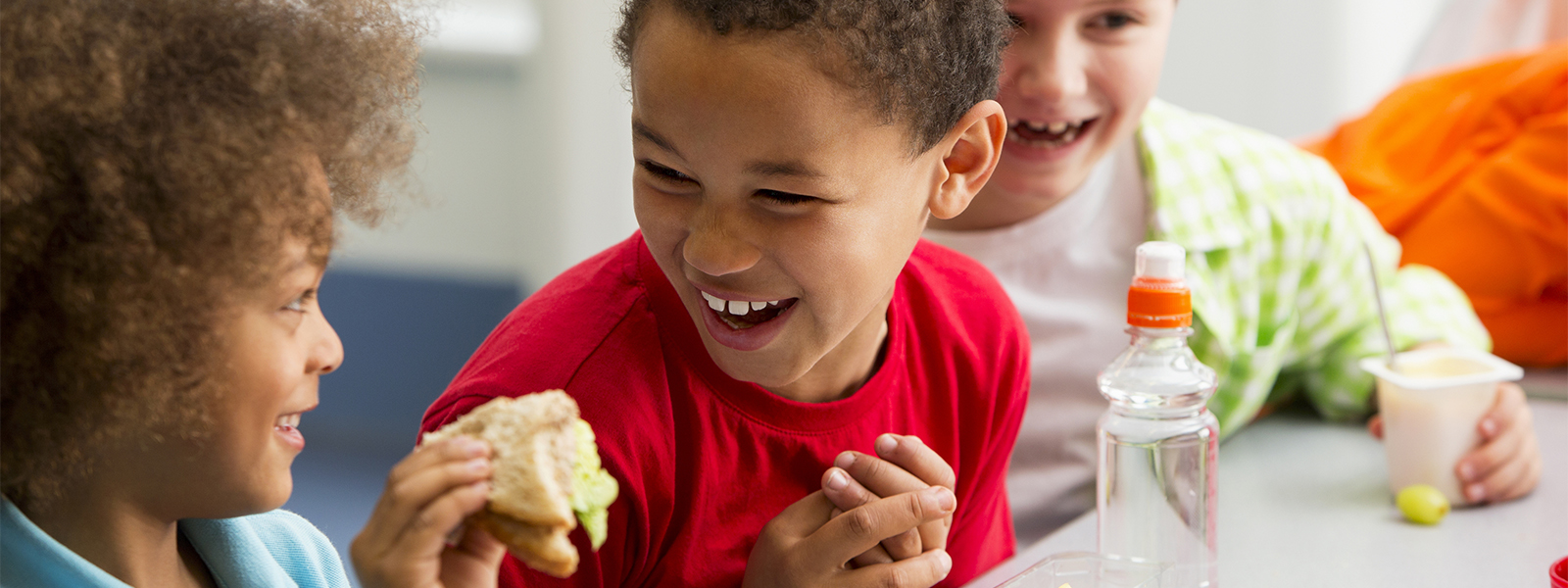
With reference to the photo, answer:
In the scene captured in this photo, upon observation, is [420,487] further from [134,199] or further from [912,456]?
[912,456]

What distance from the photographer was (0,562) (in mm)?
644

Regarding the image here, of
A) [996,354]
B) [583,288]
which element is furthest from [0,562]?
[996,354]

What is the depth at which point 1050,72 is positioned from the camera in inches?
46.7

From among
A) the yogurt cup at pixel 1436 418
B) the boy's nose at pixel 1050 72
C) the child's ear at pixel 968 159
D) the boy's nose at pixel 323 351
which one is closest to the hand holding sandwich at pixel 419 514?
the boy's nose at pixel 323 351

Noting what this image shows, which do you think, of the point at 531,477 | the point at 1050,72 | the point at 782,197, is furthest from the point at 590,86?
the point at 531,477

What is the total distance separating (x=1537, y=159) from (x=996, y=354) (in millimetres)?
1094

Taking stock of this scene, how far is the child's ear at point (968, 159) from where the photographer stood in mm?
927

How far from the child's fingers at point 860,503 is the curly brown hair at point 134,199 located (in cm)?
40

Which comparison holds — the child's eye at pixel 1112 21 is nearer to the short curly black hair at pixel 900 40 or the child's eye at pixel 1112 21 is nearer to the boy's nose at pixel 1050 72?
the boy's nose at pixel 1050 72

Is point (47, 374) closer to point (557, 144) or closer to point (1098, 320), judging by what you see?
point (1098, 320)

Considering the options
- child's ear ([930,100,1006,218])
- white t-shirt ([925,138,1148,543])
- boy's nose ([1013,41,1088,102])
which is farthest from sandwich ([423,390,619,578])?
white t-shirt ([925,138,1148,543])

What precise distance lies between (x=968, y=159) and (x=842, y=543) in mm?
303

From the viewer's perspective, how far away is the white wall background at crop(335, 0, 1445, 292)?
276 cm

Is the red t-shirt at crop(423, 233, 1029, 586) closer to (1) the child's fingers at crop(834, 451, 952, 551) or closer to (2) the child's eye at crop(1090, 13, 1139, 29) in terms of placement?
(1) the child's fingers at crop(834, 451, 952, 551)
